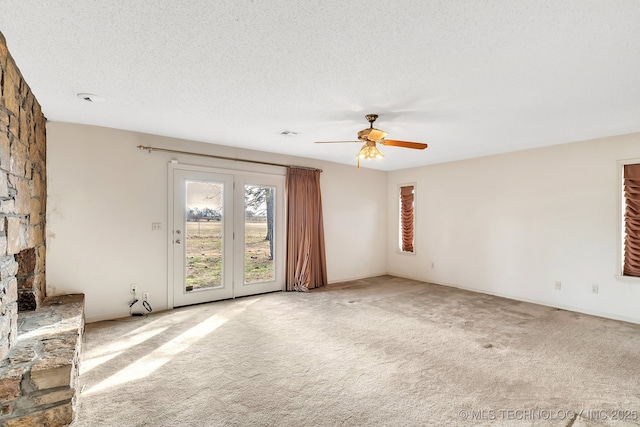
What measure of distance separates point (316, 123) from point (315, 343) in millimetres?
2419

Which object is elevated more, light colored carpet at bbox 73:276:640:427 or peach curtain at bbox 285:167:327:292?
peach curtain at bbox 285:167:327:292

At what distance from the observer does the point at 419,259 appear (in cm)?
640

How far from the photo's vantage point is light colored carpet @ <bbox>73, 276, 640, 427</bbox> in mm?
2096

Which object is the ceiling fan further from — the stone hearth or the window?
the window

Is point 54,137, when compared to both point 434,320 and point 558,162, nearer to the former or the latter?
point 434,320

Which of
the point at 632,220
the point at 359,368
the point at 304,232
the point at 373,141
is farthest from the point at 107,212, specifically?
the point at 632,220

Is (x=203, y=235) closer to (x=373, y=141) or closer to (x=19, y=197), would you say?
(x=19, y=197)

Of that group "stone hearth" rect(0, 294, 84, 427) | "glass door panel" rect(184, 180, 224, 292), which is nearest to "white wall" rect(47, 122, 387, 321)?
"glass door panel" rect(184, 180, 224, 292)

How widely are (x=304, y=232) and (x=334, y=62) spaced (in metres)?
3.67

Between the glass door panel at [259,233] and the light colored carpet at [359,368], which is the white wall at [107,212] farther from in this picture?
the glass door panel at [259,233]

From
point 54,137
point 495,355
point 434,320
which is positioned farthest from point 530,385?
point 54,137

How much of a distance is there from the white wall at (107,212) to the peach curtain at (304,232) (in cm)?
133

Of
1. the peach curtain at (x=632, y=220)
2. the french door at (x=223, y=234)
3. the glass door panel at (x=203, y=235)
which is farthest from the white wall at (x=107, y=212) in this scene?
the peach curtain at (x=632, y=220)

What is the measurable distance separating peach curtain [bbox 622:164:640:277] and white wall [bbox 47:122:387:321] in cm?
550
